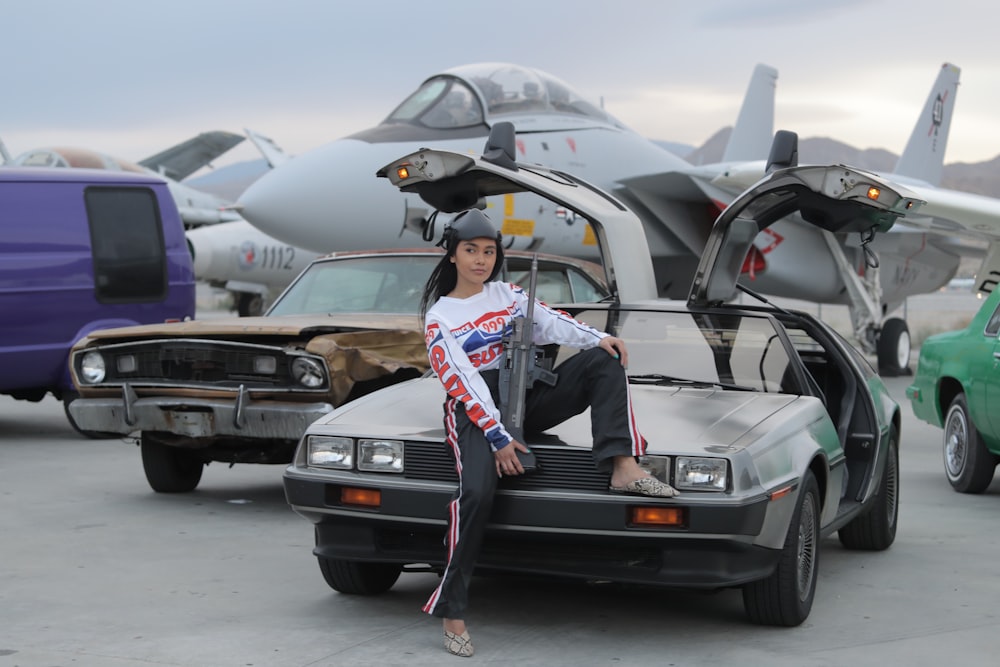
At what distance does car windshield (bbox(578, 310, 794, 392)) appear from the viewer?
5793 mm

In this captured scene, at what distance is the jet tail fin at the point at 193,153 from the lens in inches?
1682

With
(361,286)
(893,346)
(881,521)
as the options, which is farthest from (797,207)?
(893,346)

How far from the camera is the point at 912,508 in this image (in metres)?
8.17

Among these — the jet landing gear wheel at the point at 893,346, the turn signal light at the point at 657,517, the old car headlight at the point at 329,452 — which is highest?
the old car headlight at the point at 329,452

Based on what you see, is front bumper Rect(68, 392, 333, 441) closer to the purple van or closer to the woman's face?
the woman's face

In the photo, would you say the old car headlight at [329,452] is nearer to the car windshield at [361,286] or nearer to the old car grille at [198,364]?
the old car grille at [198,364]

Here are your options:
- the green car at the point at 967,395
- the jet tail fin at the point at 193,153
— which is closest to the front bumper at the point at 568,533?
the green car at the point at 967,395

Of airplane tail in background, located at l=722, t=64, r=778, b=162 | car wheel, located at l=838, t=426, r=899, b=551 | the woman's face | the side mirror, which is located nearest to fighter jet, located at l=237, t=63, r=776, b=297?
airplane tail in background, located at l=722, t=64, r=778, b=162

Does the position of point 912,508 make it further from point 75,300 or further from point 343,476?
point 75,300

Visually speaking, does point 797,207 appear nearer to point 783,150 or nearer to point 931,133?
point 783,150

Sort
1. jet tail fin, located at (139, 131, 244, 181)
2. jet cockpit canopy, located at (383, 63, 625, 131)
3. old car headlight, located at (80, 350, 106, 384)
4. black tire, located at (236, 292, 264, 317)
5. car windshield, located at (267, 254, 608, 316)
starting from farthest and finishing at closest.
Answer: jet tail fin, located at (139, 131, 244, 181) → black tire, located at (236, 292, 264, 317) → jet cockpit canopy, located at (383, 63, 625, 131) → car windshield, located at (267, 254, 608, 316) → old car headlight, located at (80, 350, 106, 384)

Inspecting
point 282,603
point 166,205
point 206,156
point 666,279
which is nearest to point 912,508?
point 282,603

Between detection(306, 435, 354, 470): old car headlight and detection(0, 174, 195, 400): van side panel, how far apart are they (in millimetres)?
6550

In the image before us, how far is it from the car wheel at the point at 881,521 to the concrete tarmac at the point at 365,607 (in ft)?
0.31
